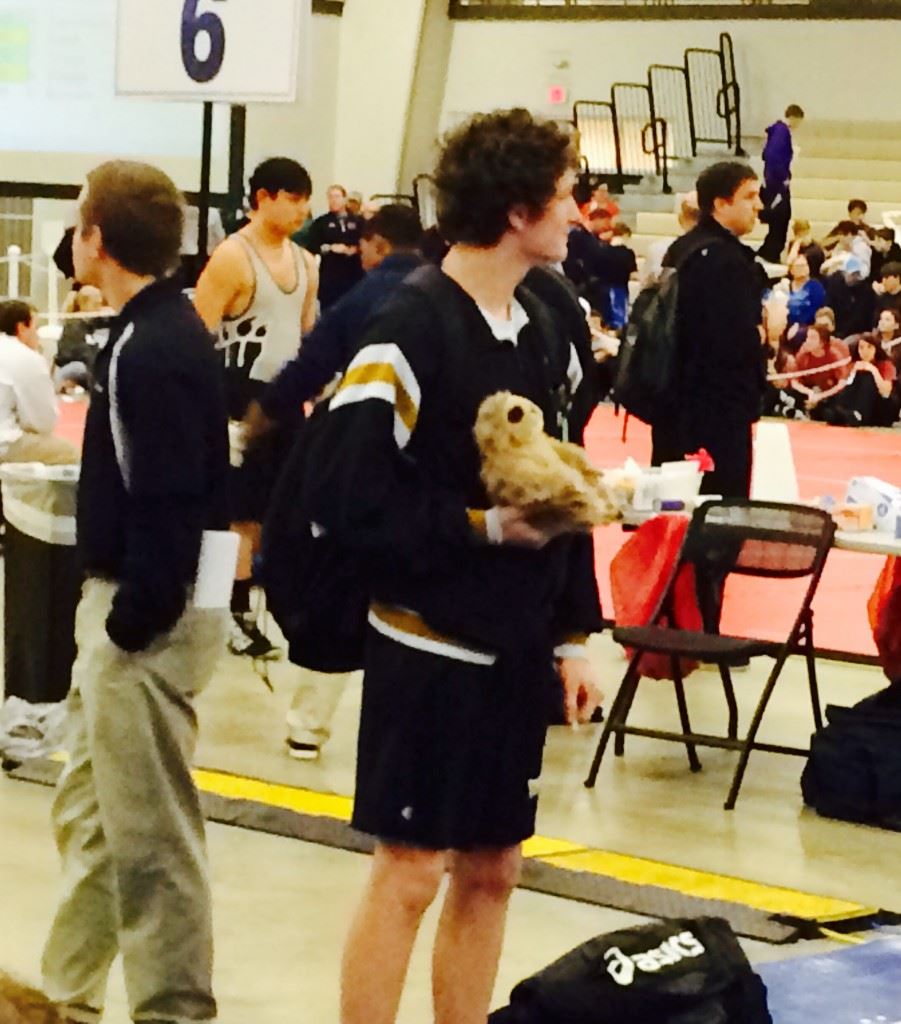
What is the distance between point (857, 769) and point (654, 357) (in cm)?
213

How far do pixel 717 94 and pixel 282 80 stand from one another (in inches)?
643

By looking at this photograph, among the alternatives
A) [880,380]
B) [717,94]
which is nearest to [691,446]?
[880,380]

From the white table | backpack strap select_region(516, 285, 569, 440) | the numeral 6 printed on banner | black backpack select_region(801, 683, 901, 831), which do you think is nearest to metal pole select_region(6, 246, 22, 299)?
the numeral 6 printed on banner

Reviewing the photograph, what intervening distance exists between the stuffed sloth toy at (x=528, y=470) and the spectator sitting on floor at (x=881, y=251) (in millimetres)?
14612

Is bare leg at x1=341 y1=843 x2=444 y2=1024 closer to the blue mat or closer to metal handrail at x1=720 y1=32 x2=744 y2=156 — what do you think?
the blue mat

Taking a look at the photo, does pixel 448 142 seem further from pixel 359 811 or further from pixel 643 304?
pixel 643 304

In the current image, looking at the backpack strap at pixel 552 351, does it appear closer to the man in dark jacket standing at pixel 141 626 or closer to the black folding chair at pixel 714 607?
the man in dark jacket standing at pixel 141 626

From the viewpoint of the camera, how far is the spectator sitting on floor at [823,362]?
16.2 m

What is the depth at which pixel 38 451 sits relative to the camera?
309 inches

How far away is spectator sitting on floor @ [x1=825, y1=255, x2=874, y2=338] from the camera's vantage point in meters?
16.8

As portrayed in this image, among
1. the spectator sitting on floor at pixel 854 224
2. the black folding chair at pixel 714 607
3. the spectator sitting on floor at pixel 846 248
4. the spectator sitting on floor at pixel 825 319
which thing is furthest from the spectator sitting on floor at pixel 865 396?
the black folding chair at pixel 714 607

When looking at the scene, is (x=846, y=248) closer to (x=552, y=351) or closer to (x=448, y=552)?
(x=552, y=351)

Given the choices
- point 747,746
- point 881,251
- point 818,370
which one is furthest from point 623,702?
point 881,251

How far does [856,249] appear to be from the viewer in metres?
17.3
